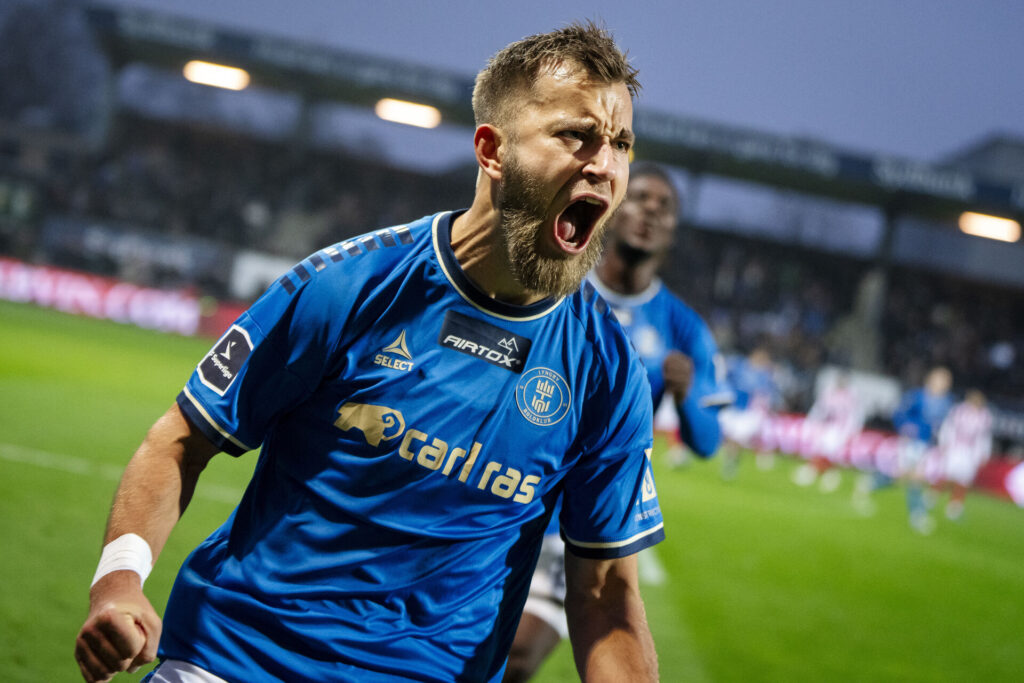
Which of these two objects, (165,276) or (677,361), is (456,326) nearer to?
(677,361)

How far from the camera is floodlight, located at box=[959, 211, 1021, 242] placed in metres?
30.1

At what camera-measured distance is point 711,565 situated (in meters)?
8.75

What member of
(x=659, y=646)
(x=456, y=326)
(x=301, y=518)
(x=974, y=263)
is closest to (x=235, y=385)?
(x=301, y=518)

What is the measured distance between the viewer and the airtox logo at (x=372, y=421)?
2045 millimetres

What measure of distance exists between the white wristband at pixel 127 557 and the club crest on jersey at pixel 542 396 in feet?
2.88

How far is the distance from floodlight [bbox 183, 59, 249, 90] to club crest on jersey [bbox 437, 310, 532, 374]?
30777 mm

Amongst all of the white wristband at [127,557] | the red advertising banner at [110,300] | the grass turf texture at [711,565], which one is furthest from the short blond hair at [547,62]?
the red advertising banner at [110,300]

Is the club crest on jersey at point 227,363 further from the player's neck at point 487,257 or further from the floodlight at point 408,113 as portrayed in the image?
the floodlight at point 408,113

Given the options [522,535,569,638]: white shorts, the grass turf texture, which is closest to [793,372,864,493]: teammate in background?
the grass turf texture

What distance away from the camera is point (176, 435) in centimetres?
198

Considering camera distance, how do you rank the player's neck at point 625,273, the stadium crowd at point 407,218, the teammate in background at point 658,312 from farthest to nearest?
the stadium crowd at point 407,218
the player's neck at point 625,273
the teammate in background at point 658,312

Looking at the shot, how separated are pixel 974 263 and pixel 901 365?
22.8 meters

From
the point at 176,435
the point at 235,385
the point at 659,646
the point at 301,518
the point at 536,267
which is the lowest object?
the point at 659,646

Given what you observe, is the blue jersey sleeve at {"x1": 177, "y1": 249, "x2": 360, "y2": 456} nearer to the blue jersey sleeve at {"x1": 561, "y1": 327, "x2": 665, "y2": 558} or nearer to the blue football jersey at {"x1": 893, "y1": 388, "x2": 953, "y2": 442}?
the blue jersey sleeve at {"x1": 561, "y1": 327, "x2": 665, "y2": 558}
